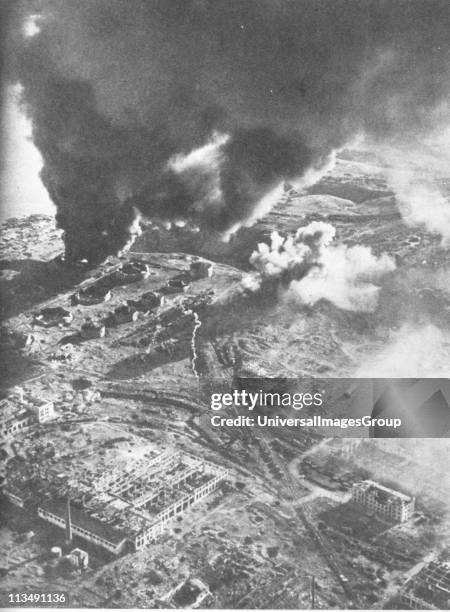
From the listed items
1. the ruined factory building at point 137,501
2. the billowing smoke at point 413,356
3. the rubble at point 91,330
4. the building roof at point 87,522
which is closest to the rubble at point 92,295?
the rubble at point 91,330

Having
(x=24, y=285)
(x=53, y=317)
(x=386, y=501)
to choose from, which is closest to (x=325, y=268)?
(x=386, y=501)

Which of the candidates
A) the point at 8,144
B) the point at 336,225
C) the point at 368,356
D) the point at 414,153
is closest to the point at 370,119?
the point at 414,153

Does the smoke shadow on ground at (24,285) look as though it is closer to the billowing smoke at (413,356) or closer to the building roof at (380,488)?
the billowing smoke at (413,356)

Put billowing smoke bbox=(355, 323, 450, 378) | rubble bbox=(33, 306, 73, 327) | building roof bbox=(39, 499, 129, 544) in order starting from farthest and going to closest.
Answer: rubble bbox=(33, 306, 73, 327)
billowing smoke bbox=(355, 323, 450, 378)
building roof bbox=(39, 499, 129, 544)

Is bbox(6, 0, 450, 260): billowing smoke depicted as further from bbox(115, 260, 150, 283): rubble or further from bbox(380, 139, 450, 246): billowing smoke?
bbox(115, 260, 150, 283): rubble

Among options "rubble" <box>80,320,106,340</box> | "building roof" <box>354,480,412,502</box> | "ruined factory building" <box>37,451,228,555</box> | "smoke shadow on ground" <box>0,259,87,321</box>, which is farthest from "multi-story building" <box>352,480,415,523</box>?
"smoke shadow on ground" <box>0,259,87,321</box>
